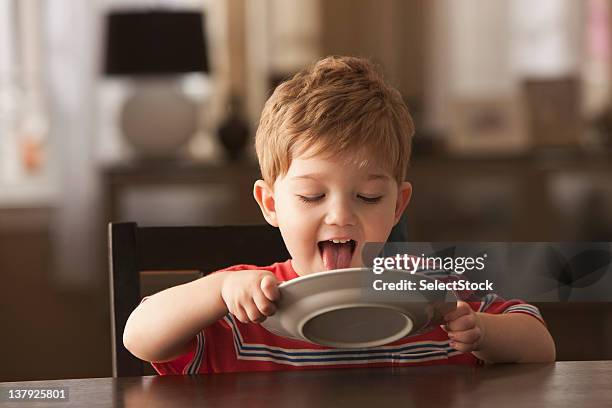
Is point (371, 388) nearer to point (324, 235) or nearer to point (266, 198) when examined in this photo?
point (324, 235)

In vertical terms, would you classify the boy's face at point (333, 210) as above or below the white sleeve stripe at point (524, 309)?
above

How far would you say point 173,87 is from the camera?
3412mm

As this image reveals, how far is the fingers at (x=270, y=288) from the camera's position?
0.83 m

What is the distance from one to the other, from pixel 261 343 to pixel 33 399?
0.28 meters

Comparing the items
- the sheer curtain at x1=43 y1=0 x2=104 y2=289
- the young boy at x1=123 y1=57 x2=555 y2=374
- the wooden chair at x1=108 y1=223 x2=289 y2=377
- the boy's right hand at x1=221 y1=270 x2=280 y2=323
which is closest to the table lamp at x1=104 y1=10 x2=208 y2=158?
the sheer curtain at x1=43 y1=0 x2=104 y2=289

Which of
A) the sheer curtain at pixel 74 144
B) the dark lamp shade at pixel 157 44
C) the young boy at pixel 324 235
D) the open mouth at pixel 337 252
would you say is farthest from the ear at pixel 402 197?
the sheer curtain at pixel 74 144

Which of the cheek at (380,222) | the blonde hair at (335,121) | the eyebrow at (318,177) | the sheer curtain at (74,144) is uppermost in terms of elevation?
the blonde hair at (335,121)

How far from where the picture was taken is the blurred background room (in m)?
3.33

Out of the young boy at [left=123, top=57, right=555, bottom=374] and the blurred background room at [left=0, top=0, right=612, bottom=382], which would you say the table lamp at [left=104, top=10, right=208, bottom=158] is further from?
the young boy at [left=123, top=57, right=555, bottom=374]

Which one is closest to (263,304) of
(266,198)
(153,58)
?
(266,198)

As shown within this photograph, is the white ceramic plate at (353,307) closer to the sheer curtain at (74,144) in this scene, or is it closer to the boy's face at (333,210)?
the boy's face at (333,210)

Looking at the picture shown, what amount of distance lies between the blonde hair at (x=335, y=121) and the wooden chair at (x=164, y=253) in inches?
6.9

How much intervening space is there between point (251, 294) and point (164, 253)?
345 millimetres

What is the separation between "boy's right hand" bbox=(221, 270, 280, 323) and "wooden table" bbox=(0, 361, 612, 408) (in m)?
0.06
